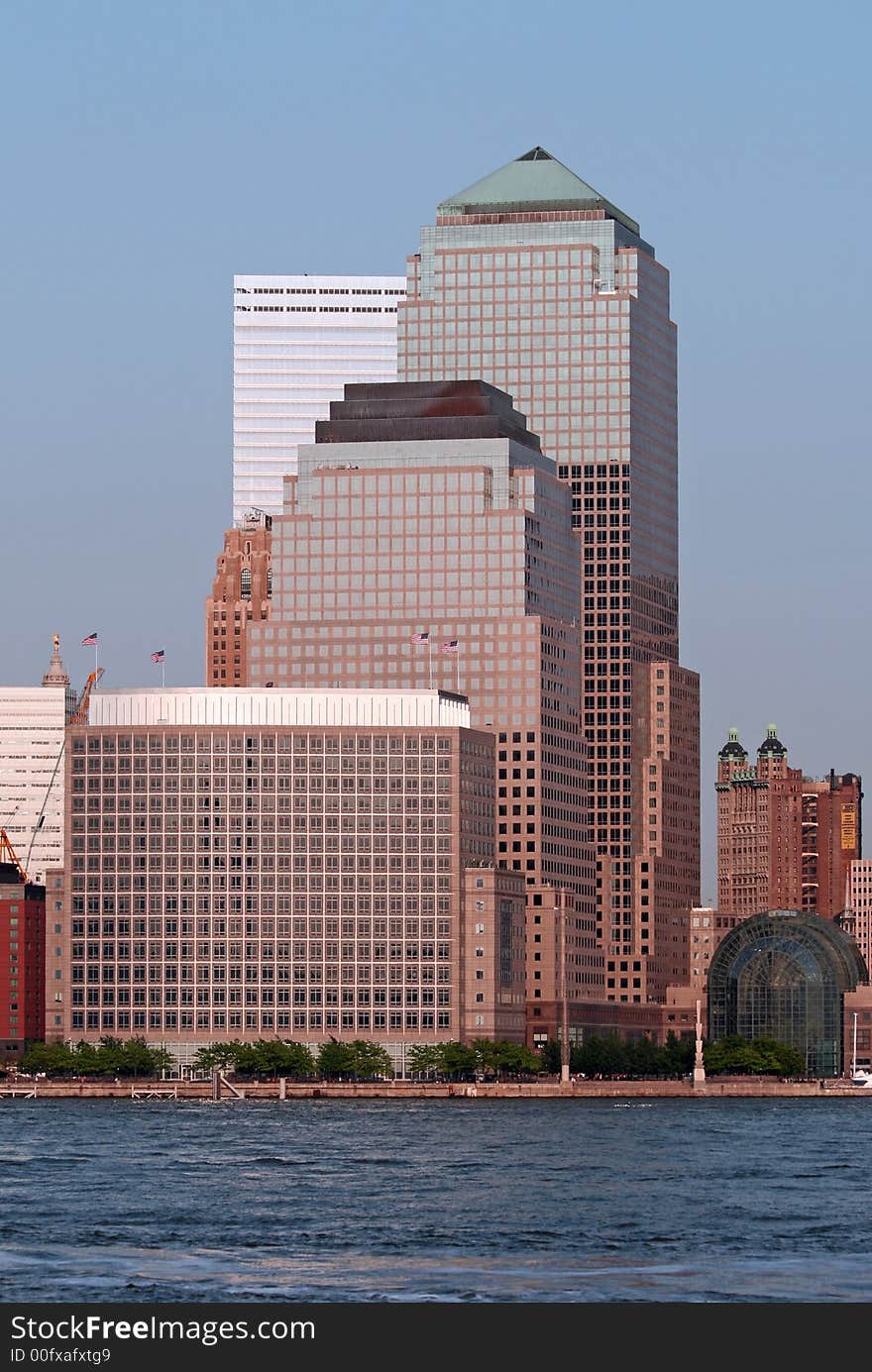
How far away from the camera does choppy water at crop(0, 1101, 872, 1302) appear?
9644 cm

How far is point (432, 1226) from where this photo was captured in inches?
4850

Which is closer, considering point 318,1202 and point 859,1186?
point 318,1202

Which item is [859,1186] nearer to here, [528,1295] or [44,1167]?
[44,1167]

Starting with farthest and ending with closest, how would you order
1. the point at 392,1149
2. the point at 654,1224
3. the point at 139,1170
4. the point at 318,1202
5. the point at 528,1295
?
the point at 392,1149 → the point at 139,1170 → the point at 318,1202 → the point at 654,1224 → the point at 528,1295

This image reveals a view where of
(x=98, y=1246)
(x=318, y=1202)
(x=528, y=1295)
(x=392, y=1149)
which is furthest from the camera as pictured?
(x=392, y=1149)

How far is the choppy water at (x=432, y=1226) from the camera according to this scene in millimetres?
96438

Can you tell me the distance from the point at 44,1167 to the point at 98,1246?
61.3 m

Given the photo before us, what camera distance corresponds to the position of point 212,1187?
152 m

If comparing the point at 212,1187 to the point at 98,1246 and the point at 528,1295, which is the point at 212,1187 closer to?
the point at 98,1246
